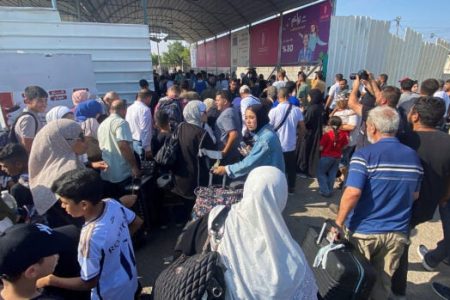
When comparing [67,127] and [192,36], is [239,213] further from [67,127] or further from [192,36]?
[192,36]

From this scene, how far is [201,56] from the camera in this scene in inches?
1223

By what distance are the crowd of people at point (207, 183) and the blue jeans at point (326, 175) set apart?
0.02 meters

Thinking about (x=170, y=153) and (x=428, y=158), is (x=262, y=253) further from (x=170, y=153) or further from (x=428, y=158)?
(x=170, y=153)

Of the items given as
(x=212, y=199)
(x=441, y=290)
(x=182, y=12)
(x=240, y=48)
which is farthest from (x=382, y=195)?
(x=182, y=12)

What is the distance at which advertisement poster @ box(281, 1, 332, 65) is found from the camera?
35.8 feet

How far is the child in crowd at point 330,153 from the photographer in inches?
177

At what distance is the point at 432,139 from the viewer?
2.40 metres

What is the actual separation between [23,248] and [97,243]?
17.4 inches

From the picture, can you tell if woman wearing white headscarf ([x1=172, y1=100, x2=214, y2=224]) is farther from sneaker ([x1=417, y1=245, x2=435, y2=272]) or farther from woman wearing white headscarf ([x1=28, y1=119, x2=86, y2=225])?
sneaker ([x1=417, y1=245, x2=435, y2=272])

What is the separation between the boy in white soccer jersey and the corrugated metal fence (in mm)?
10274

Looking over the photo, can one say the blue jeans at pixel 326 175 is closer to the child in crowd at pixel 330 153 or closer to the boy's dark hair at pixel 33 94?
the child in crowd at pixel 330 153

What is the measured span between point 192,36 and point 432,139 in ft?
110

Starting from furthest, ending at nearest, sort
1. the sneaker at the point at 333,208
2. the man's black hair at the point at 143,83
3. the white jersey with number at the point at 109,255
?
the man's black hair at the point at 143,83 < the sneaker at the point at 333,208 < the white jersey with number at the point at 109,255

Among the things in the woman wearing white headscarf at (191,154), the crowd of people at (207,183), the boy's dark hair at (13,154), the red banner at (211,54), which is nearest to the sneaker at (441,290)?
the crowd of people at (207,183)
